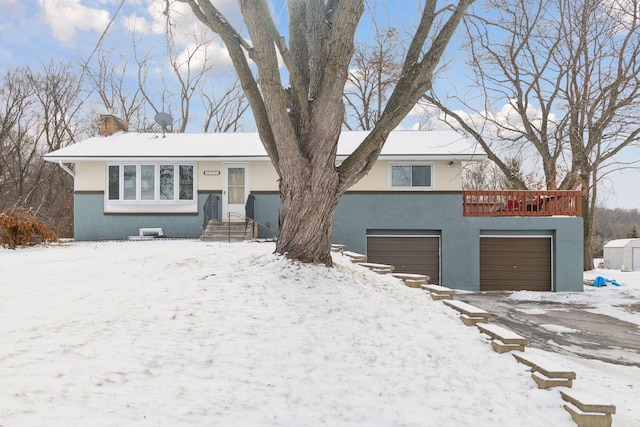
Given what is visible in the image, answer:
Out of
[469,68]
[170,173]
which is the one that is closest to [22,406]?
[170,173]

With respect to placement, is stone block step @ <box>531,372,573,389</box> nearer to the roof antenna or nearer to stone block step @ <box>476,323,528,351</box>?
stone block step @ <box>476,323,528,351</box>

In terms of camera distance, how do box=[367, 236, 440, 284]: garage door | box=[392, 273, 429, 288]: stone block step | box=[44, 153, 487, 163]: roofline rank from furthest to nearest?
1. box=[367, 236, 440, 284]: garage door
2. box=[44, 153, 487, 163]: roofline
3. box=[392, 273, 429, 288]: stone block step

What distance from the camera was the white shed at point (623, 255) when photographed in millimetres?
26147

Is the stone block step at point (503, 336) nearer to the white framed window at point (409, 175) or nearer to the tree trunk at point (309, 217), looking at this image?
the tree trunk at point (309, 217)

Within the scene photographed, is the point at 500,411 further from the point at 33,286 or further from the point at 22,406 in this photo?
the point at 33,286

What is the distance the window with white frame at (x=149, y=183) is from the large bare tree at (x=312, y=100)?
8.42 meters

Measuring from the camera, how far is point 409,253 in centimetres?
1360

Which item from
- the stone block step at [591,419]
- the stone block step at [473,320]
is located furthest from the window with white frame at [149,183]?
the stone block step at [591,419]

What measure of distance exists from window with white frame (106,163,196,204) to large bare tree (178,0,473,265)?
8416 mm

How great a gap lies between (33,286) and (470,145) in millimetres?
13167

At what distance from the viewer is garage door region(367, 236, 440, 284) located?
1348cm

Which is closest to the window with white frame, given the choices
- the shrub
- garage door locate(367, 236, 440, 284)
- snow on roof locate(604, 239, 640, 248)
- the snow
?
the shrub

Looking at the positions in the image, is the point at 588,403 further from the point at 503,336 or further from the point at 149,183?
the point at 149,183

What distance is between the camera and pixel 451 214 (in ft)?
43.9
